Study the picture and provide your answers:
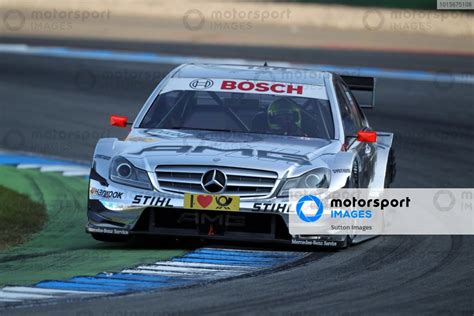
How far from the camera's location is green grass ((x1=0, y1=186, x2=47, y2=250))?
966cm

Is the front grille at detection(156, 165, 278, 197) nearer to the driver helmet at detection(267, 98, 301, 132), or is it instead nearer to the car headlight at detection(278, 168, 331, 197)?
the car headlight at detection(278, 168, 331, 197)

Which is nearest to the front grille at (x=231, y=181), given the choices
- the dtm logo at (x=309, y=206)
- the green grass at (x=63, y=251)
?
the dtm logo at (x=309, y=206)

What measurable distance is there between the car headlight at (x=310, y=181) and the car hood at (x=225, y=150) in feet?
0.15

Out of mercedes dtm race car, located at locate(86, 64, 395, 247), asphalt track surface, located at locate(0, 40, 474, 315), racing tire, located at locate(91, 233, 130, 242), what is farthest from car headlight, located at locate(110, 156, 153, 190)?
asphalt track surface, located at locate(0, 40, 474, 315)

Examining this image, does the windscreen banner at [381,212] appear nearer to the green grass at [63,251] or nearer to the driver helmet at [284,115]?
the driver helmet at [284,115]

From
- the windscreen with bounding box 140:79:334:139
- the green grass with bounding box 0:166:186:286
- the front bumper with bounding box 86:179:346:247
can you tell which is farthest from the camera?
the windscreen with bounding box 140:79:334:139

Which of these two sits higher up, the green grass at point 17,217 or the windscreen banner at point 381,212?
the windscreen banner at point 381,212

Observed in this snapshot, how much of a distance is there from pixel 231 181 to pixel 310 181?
563mm

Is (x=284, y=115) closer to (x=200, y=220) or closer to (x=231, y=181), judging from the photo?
(x=231, y=181)

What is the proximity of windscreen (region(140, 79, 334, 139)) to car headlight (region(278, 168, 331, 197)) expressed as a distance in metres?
0.87

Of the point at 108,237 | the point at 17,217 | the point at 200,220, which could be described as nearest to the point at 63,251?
the point at 108,237

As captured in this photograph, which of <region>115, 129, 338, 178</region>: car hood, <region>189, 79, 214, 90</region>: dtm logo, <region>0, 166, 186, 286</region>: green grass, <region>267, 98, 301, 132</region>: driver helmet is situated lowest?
<region>0, 166, 186, 286</region>: green grass

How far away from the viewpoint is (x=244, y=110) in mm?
10039

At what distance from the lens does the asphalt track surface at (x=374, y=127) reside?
23.2 ft
